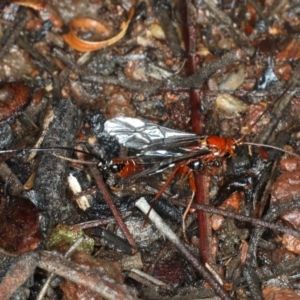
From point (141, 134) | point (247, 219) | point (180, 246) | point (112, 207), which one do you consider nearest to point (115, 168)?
point (112, 207)

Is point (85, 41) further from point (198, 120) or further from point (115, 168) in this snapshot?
point (115, 168)

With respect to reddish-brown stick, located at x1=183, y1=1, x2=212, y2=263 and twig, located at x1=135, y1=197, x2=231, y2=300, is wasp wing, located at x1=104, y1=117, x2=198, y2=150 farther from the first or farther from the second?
twig, located at x1=135, y1=197, x2=231, y2=300

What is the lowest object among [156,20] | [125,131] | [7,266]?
[7,266]

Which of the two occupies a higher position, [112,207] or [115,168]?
[115,168]

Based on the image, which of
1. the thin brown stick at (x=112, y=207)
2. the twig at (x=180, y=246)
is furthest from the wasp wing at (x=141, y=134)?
the twig at (x=180, y=246)

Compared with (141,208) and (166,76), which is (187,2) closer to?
(166,76)

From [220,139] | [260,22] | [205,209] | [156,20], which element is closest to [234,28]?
[260,22]

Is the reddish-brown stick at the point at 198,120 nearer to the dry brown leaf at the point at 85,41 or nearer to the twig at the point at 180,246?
the twig at the point at 180,246

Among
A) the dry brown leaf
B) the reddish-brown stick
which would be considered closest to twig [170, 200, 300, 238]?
the reddish-brown stick
